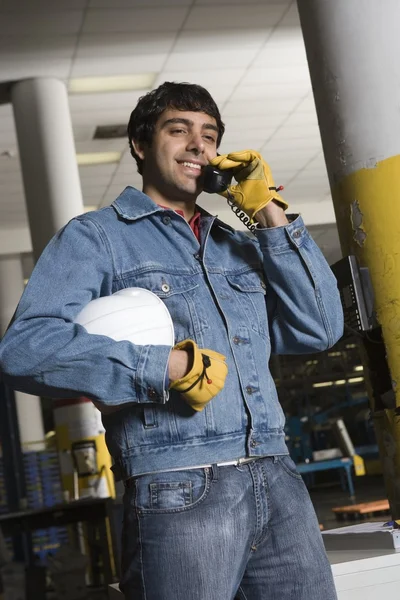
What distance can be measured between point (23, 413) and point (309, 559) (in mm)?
15122

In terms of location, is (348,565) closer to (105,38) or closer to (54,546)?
(105,38)

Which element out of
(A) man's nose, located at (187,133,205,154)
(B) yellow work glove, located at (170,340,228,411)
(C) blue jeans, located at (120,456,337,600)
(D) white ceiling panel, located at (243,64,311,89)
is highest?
(D) white ceiling panel, located at (243,64,311,89)

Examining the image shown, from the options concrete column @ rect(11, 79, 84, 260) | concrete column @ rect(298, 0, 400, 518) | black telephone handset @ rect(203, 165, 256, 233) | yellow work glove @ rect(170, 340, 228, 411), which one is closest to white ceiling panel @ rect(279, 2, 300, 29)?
concrete column @ rect(11, 79, 84, 260)

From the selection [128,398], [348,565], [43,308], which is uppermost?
[43,308]

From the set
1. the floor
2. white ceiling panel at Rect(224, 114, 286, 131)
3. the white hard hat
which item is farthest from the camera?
the floor

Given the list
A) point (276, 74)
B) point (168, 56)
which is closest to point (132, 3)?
point (168, 56)

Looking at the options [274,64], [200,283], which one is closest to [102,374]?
[200,283]

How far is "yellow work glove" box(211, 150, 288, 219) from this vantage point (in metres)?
1.93

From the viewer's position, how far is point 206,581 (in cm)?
155

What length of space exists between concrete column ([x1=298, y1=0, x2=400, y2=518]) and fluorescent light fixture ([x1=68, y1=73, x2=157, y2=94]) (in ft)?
18.0

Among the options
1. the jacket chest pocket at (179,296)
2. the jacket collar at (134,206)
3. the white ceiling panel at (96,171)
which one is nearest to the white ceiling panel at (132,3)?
the white ceiling panel at (96,171)

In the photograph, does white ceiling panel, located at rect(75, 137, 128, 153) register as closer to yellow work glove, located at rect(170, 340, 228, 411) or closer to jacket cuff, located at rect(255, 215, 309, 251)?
jacket cuff, located at rect(255, 215, 309, 251)

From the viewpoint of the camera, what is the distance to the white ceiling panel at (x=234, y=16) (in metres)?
7.21

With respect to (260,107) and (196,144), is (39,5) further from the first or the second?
(196,144)
